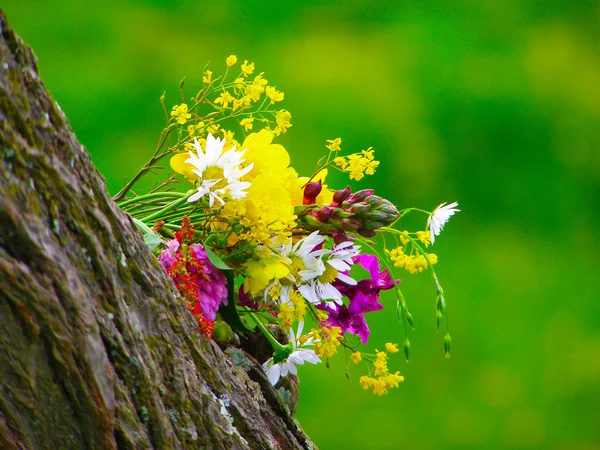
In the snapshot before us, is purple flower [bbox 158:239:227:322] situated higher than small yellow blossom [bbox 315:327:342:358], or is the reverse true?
small yellow blossom [bbox 315:327:342:358]

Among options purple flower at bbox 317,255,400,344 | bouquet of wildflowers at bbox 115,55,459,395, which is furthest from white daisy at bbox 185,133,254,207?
purple flower at bbox 317,255,400,344

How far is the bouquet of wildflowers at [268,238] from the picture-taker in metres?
0.81

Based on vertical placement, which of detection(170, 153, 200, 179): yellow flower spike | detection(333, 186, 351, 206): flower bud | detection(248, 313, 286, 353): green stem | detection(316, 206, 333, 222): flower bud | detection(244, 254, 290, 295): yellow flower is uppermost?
detection(170, 153, 200, 179): yellow flower spike

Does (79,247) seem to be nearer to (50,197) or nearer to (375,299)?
(50,197)

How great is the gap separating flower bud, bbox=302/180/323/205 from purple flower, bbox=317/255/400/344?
108 millimetres

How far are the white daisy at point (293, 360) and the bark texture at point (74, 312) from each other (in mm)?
220

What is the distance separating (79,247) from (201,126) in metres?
0.34

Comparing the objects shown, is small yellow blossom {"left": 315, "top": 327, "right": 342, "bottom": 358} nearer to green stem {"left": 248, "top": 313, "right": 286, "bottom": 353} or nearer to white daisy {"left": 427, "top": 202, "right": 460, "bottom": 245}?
green stem {"left": 248, "top": 313, "right": 286, "bottom": 353}

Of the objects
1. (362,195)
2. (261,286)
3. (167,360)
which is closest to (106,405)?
(167,360)

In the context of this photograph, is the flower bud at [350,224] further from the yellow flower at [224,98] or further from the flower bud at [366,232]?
the yellow flower at [224,98]

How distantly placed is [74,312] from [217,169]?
0.87 feet

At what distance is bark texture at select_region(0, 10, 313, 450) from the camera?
1.89 feet

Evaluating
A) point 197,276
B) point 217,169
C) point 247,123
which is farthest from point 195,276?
point 247,123

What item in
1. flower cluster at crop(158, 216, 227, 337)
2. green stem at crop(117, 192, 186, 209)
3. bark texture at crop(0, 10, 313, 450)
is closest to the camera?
bark texture at crop(0, 10, 313, 450)
